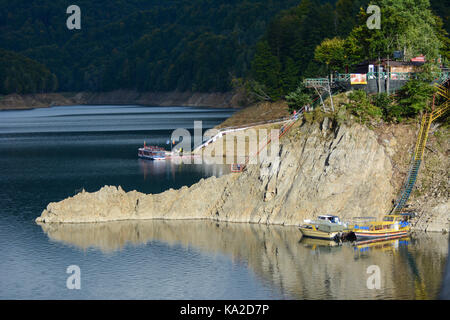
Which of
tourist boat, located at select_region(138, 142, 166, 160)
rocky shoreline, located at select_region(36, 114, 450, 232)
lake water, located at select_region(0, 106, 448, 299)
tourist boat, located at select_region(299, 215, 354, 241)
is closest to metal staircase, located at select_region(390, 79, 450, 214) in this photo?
rocky shoreline, located at select_region(36, 114, 450, 232)

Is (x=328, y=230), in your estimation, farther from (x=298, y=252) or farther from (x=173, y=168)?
(x=173, y=168)

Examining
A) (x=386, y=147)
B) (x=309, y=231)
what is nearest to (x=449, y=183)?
(x=386, y=147)

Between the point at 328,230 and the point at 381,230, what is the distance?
507 cm

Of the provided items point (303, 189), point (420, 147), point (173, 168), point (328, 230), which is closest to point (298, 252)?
point (328, 230)

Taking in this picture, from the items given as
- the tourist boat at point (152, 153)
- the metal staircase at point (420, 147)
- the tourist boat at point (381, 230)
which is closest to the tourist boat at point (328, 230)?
the tourist boat at point (381, 230)

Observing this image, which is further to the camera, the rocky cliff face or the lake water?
the rocky cliff face

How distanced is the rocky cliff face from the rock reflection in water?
4.99 feet

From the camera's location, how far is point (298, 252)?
6381cm

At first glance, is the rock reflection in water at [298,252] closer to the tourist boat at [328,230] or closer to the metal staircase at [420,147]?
the tourist boat at [328,230]

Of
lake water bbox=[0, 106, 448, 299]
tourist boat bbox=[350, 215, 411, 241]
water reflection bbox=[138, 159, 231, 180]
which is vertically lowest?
lake water bbox=[0, 106, 448, 299]

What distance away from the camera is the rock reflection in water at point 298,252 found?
176 feet

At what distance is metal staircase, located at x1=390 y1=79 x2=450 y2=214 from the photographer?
71812 mm

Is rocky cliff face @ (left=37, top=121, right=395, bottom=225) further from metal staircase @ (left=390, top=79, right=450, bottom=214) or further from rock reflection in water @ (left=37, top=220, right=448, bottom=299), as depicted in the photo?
rock reflection in water @ (left=37, top=220, right=448, bottom=299)
